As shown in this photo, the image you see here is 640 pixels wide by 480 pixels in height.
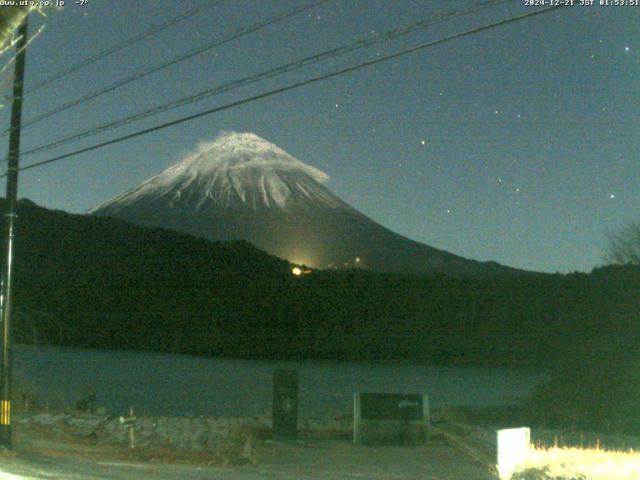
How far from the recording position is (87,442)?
1758 cm

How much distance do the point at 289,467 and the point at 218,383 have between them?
2552 cm

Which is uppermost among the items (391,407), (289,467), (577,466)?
(391,407)

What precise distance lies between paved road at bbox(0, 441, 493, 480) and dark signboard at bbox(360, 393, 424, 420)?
3.16 feet

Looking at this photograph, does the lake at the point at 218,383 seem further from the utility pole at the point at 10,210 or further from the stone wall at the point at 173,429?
the utility pole at the point at 10,210

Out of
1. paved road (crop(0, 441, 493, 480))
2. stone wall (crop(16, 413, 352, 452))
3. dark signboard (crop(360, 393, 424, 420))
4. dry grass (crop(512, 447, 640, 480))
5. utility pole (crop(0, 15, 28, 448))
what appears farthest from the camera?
dark signboard (crop(360, 393, 424, 420))

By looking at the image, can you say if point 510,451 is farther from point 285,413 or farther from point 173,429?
point 173,429

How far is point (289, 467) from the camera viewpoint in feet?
49.1

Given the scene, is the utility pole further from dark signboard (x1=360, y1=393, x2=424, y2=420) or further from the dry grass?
the dry grass

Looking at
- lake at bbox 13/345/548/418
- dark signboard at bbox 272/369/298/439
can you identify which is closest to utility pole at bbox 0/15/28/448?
dark signboard at bbox 272/369/298/439

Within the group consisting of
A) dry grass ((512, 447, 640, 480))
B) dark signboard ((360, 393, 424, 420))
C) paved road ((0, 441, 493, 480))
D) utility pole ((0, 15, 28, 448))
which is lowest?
paved road ((0, 441, 493, 480))

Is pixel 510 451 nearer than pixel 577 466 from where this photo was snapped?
No

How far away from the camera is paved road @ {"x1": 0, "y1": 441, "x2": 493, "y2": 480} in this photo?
1289 cm

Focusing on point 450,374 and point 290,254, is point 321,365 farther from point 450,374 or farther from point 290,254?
point 290,254

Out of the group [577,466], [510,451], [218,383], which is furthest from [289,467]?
[218,383]
